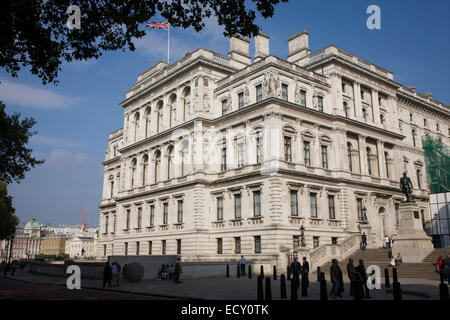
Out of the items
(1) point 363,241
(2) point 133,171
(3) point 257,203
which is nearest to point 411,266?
(1) point 363,241

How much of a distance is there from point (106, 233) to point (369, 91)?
4315cm

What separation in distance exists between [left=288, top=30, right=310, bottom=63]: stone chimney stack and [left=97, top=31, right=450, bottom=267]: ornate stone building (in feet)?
0.53

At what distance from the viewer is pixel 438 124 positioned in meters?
60.7

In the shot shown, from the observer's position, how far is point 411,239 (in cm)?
2861

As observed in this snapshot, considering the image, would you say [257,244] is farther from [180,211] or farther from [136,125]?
[136,125]

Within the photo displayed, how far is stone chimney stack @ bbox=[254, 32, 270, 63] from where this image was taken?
154ft

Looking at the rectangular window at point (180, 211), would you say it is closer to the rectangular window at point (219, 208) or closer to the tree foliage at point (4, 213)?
the rectangular window at point (219, 208)

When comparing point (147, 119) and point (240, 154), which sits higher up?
point (147, 119)

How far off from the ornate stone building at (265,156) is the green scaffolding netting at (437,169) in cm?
109

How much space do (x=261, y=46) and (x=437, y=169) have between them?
28.4 m

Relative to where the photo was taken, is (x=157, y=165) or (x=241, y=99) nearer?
(x=241, y=99)

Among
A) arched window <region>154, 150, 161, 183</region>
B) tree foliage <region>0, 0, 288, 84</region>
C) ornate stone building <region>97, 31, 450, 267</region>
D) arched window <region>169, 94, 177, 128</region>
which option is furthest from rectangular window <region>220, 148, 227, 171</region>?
tree foliage <region>0, 0, 288, 84</region>

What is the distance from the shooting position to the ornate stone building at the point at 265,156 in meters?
37.3
